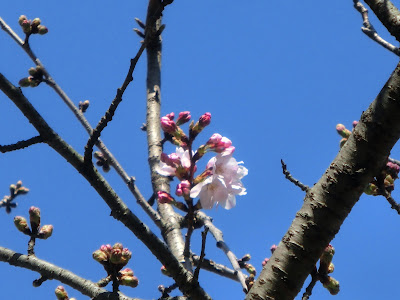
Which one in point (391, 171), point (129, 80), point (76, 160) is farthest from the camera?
point (391, 171)

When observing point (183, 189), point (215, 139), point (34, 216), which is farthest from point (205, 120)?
point (34, 216)

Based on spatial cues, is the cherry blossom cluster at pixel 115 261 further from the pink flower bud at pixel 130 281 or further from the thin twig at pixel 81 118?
the thin twig at pixel 81 118

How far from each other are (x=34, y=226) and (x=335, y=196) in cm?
161

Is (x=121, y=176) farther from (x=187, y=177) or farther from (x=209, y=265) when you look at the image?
(x=187, y=177)

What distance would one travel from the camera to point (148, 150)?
12.0 feet

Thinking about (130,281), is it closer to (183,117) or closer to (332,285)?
(332,285)

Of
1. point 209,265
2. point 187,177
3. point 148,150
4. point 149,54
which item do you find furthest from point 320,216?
point 149,54

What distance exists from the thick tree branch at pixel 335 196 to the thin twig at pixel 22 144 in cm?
95

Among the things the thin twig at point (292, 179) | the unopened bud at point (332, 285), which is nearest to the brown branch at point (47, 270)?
the thin twig at point (292, 179)

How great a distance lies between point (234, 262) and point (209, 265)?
432 millimetres

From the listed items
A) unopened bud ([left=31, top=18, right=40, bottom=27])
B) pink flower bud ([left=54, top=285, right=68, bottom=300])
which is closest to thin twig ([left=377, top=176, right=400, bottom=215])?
pink flower bud ([left=54, top=285, right=68, bottom=300])

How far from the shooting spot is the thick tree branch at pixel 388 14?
5.80 ft

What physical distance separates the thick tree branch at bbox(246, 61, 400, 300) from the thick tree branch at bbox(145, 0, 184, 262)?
104cm

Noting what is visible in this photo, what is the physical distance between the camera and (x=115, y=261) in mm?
2240
